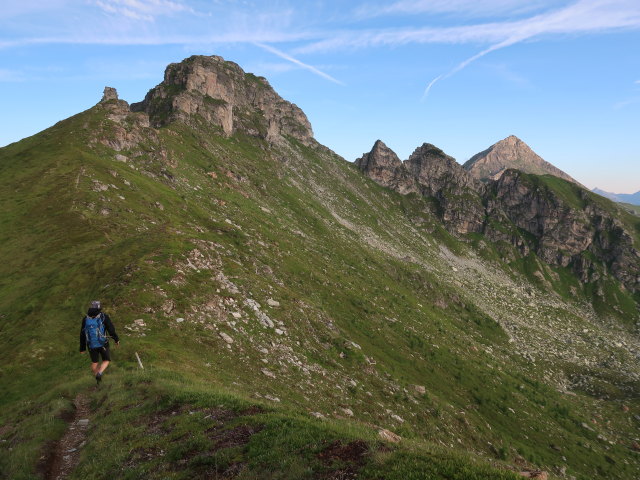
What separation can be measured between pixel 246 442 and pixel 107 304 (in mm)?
21102

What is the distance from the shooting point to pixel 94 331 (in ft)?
58.9

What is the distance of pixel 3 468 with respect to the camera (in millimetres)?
12750

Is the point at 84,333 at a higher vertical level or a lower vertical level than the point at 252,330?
higher

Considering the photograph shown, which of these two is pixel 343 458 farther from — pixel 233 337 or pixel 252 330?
pixel 252 330

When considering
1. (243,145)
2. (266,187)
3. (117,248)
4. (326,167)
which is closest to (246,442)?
(117,248)

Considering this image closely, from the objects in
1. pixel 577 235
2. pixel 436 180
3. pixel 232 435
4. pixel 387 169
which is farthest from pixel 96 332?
pixel 577 235

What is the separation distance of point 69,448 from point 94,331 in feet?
18.0

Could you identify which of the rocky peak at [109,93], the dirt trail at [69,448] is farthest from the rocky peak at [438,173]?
the dirt trail at [69,448]

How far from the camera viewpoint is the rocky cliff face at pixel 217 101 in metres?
112

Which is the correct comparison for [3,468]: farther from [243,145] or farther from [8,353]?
[243,145]

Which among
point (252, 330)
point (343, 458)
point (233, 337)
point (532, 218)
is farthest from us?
point (532, 218)

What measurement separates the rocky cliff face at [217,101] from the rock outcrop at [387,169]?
38.7 meters

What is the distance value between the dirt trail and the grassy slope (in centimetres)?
52

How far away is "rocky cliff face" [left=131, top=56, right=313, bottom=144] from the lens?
367ft
